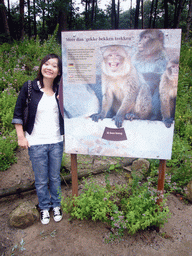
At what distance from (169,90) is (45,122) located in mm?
1578

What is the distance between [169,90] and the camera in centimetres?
217

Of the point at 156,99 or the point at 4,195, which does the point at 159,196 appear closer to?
the point at 156,99

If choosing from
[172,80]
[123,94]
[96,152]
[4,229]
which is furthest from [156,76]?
[4,229]

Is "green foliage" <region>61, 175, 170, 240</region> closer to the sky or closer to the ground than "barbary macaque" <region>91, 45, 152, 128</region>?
closer to the ground

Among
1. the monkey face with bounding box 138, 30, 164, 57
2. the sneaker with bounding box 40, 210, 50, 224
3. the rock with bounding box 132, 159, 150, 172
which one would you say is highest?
the monkey face with bounding box 138, 30, 164, 57

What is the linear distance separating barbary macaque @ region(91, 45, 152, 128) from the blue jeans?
969 mm

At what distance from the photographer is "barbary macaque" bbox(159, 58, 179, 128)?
210 centimetres

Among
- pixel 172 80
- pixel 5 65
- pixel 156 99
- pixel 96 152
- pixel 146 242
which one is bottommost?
pixel 146 242

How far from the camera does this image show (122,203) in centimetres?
283

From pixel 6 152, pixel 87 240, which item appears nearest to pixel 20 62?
pixel 6 152

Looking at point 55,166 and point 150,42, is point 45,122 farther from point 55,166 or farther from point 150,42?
point 150,42

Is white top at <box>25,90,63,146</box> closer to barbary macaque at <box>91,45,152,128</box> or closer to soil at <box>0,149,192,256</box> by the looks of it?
barbary macaque at <box>91,45,152,128</box>

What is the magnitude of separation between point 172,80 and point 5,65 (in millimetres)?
6262

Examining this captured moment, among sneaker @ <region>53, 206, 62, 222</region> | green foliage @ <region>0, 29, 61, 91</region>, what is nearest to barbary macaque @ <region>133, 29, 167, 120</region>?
sneaker @ <region>53, 206, 62, 222</region>
